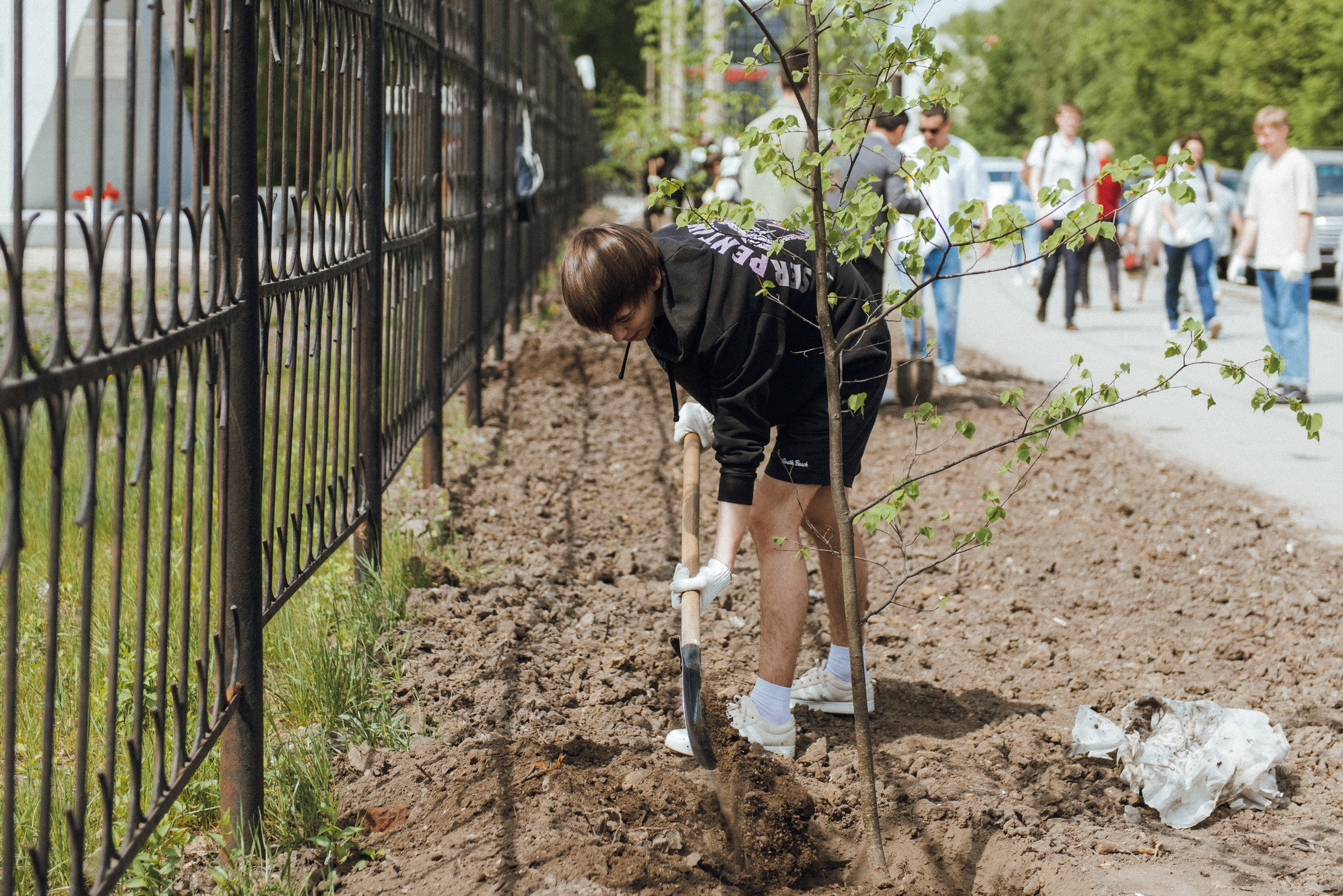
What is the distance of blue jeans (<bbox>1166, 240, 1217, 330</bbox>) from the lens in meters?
10.7

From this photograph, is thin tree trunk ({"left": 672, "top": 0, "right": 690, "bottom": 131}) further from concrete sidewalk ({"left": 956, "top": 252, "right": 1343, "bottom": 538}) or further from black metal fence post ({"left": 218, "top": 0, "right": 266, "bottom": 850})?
black metal fence post ({"left": 218, "top": 0, "right": 266, "bottom": 850})

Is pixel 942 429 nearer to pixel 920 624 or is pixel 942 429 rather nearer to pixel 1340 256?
pixel 920 624

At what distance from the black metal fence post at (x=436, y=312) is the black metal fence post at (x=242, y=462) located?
8.80ft

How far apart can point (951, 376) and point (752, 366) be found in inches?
227

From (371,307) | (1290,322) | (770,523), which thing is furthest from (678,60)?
(770,523)

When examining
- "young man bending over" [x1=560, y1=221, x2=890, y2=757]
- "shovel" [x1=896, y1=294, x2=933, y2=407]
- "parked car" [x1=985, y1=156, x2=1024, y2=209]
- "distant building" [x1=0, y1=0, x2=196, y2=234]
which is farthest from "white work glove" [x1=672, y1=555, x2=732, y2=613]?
"parked car" [x1=985, y1=156, x2=1024, y2=209]

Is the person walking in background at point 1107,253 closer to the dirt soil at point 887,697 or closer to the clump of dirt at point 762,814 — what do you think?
the dirt soil at point 887,697

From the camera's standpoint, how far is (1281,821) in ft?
9.87

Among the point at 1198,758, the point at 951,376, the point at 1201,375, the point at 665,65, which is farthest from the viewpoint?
the point at 665,65

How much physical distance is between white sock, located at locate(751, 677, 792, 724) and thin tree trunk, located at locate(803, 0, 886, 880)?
524 millimetres

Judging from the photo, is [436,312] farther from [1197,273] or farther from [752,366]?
[1197,273]

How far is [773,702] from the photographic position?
3.25 meters

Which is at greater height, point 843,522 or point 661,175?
point 661,175

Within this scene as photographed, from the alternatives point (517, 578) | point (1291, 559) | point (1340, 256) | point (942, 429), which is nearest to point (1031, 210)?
point (1340, 256)
